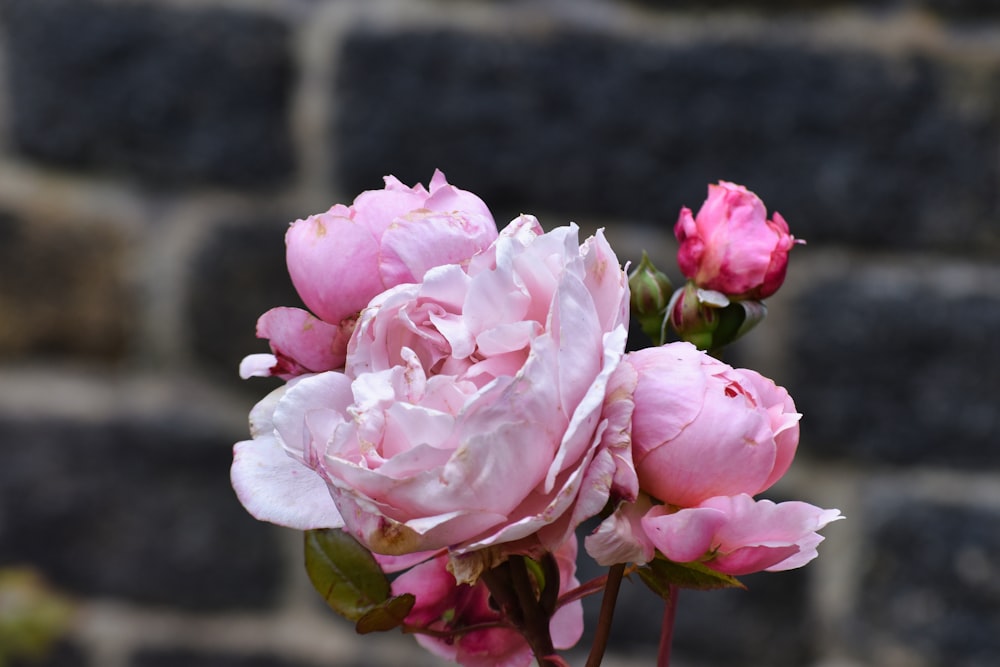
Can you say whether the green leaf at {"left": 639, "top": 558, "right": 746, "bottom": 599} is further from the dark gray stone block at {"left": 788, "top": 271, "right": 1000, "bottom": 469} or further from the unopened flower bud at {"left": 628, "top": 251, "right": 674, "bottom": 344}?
the dark gray stone block at {"left": 788, "top": 271, "right": 1000, "bottom": 469}

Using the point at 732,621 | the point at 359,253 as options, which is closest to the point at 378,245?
the point at 359,253

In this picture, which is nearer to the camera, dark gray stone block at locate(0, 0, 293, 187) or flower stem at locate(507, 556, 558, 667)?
flower stem at locate(507, 556, 558, 667)

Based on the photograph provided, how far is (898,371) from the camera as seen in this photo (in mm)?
937

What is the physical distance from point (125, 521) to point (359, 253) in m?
0.86

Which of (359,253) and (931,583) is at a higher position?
(359,253)

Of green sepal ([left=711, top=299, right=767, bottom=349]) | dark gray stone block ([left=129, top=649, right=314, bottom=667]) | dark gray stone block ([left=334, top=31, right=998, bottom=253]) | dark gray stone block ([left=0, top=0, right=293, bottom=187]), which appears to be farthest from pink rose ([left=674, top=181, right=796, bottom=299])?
dark gray stone block ([left=129, top=649, right=314, bottom=667])

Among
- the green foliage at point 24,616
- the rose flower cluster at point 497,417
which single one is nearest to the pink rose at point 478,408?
the rose flower cluster at point 497,417

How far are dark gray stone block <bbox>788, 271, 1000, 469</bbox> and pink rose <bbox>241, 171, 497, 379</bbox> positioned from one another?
70 centimetres

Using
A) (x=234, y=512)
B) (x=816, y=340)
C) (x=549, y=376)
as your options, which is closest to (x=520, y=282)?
(x=549, y=376)

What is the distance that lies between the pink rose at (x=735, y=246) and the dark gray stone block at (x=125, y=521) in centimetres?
79

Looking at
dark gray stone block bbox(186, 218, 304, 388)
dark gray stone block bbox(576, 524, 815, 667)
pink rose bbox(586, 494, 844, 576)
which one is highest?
pink rose bbox(586, 494, 844, 576)

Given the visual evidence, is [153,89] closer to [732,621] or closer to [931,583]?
[732,621]

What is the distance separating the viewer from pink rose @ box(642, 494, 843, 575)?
270 millimetres

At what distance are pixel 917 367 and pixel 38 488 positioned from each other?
31.5 inches
